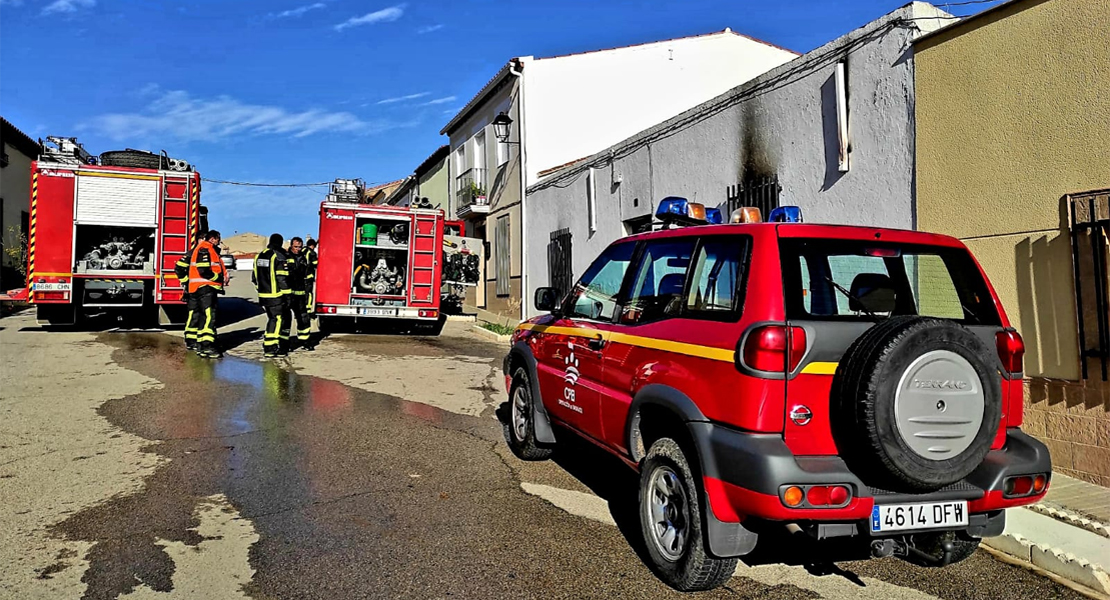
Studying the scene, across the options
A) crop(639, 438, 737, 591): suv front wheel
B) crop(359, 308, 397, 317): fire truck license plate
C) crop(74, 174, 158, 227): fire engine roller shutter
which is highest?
crop(74, 174, 158, 227): fire engine roller shutter

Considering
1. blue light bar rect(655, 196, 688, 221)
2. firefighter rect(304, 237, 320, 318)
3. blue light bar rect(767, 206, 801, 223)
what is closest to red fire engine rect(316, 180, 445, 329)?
firefighter rect(304, 237, 320, 318)

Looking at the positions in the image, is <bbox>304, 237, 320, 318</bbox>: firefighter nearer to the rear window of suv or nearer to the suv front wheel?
the suv front wheel

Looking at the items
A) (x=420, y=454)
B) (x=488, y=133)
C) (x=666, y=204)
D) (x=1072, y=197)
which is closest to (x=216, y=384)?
(x=420, y=454)

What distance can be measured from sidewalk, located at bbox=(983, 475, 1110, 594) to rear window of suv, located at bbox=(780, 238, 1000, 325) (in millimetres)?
1308

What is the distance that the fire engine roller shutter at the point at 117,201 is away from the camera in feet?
44.1

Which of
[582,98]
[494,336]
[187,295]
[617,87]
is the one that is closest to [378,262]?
[494,336]

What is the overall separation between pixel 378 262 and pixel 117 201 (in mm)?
4586

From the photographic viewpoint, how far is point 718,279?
144 inches

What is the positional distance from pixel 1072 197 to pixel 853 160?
2.45 metres

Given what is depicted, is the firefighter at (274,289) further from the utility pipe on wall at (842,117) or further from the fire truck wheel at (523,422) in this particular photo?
the utility pipe on wall at (842,117)

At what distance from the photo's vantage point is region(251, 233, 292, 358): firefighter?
36.6 feet

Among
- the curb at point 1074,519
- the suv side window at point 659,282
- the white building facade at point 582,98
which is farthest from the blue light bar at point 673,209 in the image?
the white building facade at point 582,98

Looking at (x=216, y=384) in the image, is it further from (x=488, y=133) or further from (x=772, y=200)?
(x=488, y=133)

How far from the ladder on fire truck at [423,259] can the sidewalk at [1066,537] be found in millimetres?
11295
